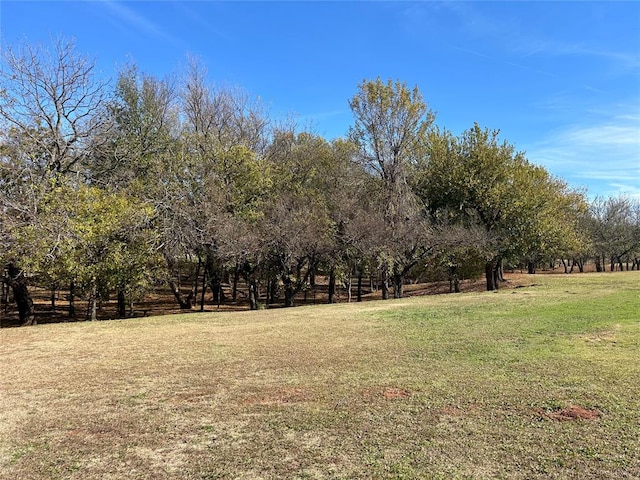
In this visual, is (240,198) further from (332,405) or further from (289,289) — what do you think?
(332,405)

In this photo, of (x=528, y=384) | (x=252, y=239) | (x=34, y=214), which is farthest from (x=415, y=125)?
(x=528, y=384)

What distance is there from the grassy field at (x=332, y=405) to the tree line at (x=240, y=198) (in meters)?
6.49

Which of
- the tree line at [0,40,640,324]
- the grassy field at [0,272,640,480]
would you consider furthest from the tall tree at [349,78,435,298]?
the grassy field at [0,272,640,480]

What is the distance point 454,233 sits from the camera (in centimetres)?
2370

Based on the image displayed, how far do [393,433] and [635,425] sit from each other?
2422 millimetres

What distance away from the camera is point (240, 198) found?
21375 millimetres

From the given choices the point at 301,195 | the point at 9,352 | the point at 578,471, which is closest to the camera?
the point at 578,471

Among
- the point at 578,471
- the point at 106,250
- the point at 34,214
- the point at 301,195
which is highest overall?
the point at 301,195

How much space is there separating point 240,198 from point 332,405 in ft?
54.6

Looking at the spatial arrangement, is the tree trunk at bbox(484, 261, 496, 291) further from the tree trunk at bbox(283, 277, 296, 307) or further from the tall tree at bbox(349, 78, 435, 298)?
the tree trunk at bbox(283, 277, 296, 307)

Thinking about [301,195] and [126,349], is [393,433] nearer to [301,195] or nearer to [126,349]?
[126,349]

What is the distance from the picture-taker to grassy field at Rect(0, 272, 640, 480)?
13.5 feet

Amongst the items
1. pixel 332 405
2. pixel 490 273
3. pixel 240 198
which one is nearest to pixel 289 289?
pixel 240 198

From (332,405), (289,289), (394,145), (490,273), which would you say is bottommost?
(332,405)
